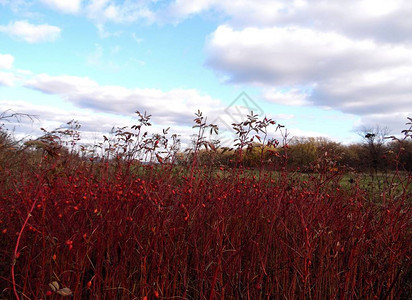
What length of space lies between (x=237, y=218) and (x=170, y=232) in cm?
78

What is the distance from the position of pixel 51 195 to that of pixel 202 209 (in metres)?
1.40

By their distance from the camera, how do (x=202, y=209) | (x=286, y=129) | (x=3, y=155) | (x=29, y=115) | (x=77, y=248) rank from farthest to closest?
(x=3, y=155), (x=29, y=115), (x=286, y=129), (x=202, y=209), (x=77, y=248)

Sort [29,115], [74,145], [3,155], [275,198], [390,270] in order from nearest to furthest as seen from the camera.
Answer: [390,270], [275,198], [29,115], [3,155], [74,145]

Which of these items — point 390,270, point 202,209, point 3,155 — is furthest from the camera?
point 3,155

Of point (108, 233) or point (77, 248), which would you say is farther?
point (108, 233)

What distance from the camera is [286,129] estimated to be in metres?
3.80

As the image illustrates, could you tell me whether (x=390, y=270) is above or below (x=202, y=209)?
below

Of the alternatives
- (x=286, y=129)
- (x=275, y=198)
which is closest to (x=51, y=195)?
(x=275, y=198)

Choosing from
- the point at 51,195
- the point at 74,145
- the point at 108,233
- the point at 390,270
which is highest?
the point at 74,145

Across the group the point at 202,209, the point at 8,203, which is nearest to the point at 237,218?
the point at 202,209

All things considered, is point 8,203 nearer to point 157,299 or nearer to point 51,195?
point 51,195

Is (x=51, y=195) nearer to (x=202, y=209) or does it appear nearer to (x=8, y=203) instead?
(x=8, y=203)

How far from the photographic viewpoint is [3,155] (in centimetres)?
635

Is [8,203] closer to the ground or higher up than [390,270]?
higher up
